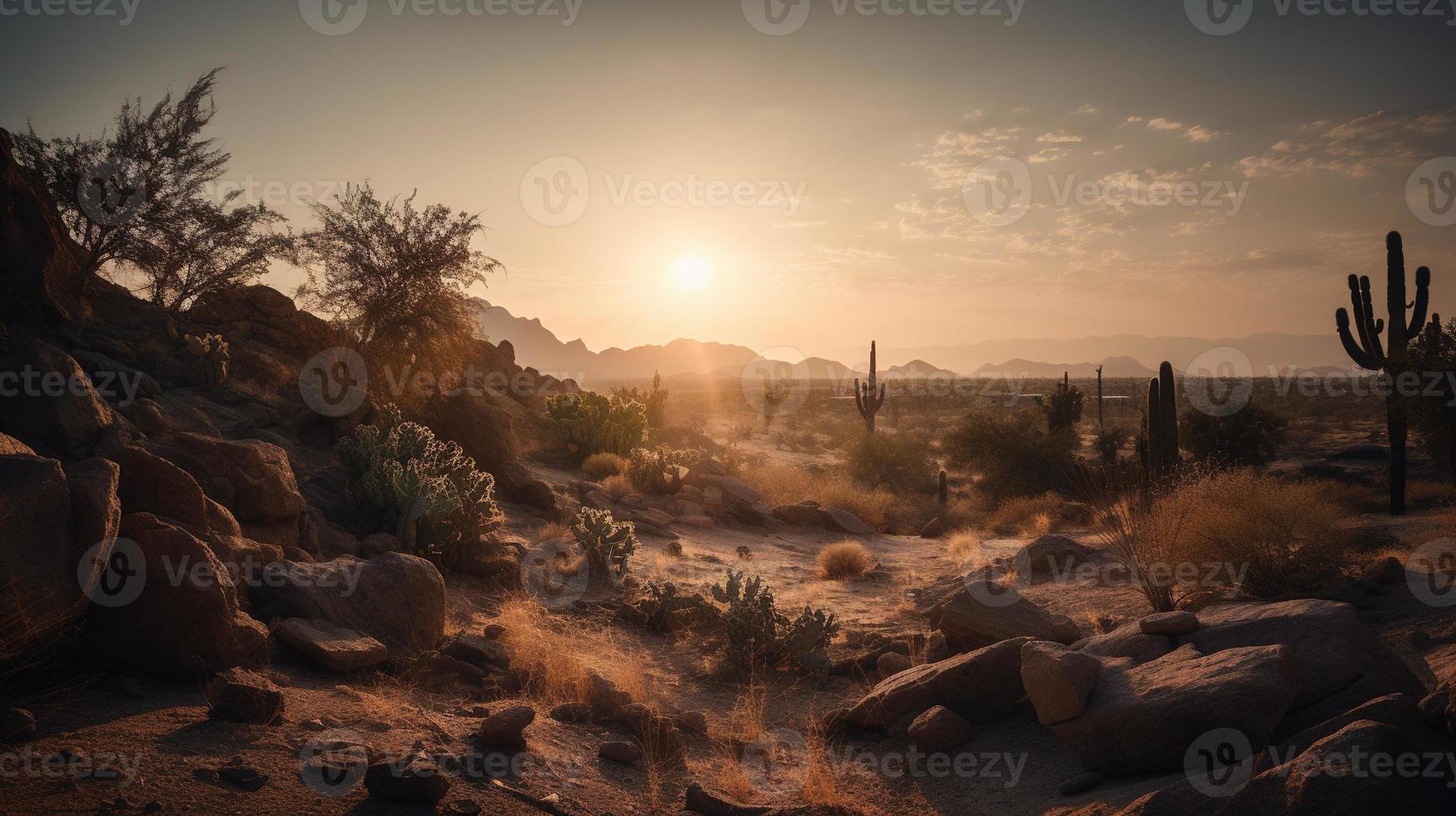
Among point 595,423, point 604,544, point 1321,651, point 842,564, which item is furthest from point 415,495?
point 595,423

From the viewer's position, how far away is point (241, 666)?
516 cm

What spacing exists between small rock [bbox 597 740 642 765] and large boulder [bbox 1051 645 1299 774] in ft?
10.5

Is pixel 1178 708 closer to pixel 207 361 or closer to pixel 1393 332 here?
pixel 207 361

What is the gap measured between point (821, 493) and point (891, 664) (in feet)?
41.0

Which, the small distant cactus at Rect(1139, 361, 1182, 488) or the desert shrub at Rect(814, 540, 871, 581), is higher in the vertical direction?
the small distant cactus at Rect(1139, 361, 1182, 488)

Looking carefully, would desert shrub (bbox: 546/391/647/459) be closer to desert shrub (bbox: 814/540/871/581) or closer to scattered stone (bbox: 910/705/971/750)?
desert shrub (bbox: 814/540/871/581)

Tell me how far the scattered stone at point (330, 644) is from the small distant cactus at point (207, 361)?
25.0 ft

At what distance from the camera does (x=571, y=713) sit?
6.25 m

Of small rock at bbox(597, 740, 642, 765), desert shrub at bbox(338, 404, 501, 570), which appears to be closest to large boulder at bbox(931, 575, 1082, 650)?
small rock at bbox(597, 740, 642, 765)

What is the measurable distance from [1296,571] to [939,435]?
108 ft

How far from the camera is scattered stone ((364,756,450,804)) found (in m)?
4.01

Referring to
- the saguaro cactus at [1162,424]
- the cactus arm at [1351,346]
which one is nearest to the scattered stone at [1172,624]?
the saguaro cactus at [1162,424]

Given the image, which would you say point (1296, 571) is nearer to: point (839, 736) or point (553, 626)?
point (839, 736)

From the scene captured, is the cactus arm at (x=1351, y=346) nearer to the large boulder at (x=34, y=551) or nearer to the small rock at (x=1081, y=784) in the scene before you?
the small rock at (x=1081, y=784)
